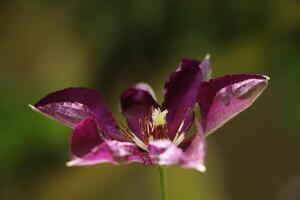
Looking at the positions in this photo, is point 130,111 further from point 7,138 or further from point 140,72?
point 140,72

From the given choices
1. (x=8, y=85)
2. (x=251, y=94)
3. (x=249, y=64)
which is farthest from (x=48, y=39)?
(x=251, y=94)

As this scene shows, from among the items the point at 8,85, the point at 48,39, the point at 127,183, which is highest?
the point at 48,39

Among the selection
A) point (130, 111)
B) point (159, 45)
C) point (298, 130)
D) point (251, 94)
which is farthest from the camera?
point (159, 45)

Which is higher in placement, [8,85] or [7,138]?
[8,85]

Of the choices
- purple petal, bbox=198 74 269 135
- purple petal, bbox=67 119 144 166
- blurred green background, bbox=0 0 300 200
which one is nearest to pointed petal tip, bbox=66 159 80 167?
purple petal, bbox=67 119 144 166

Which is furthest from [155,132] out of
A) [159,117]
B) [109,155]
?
[109,155]

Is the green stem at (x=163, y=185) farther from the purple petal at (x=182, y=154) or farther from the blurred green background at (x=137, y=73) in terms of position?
the blurred green background at (x=137, y=73)

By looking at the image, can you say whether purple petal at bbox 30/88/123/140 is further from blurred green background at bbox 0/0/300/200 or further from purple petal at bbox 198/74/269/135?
blurred green background at bbox 0/0/300/200
